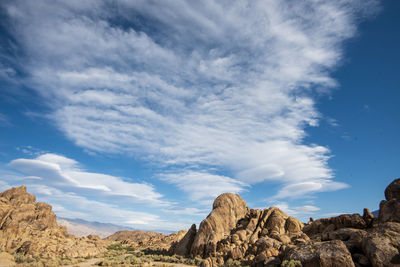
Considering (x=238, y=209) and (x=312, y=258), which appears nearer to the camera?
(x=312, y=258)

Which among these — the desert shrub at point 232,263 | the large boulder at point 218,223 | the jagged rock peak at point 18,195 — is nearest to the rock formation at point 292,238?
the large boulder at point 218,223

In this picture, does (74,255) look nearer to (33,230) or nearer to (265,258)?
(33,230)

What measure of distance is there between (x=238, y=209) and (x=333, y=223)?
20111 mm

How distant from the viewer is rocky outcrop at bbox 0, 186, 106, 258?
1882 inches

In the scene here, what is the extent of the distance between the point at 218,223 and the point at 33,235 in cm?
4288

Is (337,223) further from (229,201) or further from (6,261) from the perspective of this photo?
(6,261)

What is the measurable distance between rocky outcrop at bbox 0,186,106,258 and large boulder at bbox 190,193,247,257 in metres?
27.4

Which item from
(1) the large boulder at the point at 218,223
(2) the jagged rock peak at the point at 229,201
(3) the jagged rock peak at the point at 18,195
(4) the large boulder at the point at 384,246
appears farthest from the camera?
(3) the jagged rock peak at the point at 18,195

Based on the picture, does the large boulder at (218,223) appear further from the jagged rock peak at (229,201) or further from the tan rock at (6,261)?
the tan rock at (6,261)

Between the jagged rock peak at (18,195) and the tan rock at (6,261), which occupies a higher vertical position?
the jagged rock peak at (18,195)

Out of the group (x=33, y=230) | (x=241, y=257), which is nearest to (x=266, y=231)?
(x=241, y=257)

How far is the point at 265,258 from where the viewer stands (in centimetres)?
2903

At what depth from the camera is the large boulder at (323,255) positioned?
2276cm

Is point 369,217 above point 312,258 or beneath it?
above
